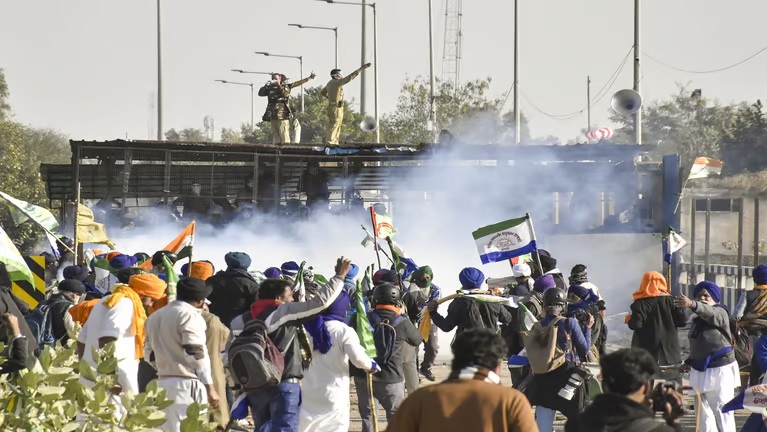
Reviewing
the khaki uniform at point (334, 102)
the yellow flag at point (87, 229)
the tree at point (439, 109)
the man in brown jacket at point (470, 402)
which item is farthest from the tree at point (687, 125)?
the man in brown jacket at point (470, 402)

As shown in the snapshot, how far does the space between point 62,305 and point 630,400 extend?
6.96 meters

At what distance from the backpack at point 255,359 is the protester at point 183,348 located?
28cm

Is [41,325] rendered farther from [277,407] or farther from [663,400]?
[663,400]

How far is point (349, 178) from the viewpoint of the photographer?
24.6 metres

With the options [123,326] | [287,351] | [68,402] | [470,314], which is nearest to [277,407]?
[287,351]

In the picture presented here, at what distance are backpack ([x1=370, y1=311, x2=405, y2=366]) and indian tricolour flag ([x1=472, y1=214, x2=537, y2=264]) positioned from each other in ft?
11.0

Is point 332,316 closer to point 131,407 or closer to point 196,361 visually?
point 196,361

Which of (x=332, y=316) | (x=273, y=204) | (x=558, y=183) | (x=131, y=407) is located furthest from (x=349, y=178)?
(x=131, y=407)

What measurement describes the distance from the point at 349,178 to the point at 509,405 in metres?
19.7

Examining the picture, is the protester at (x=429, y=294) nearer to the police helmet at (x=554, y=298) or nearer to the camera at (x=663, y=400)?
the police helmet at (x=554, y=298)

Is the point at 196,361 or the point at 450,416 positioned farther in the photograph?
the point at 196,361

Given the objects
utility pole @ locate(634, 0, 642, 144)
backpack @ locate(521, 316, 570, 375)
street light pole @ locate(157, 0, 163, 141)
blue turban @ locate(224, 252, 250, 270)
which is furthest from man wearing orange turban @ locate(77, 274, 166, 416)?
street light pole @ locate(157, 0, 163, 141)

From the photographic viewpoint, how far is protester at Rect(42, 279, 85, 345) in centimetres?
1070

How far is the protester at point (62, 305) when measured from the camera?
10695mm
